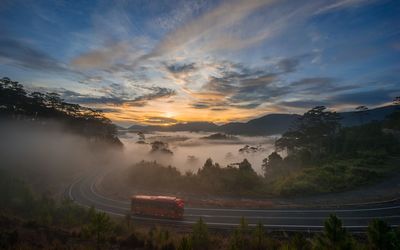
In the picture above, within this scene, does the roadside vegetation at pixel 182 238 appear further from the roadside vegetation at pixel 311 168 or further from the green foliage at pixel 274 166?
the green foliage at pixel 274 166

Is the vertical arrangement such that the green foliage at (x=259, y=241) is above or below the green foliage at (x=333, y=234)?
below

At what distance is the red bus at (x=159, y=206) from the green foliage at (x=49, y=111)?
53.5 metres

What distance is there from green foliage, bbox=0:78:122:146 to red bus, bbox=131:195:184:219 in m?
53.5

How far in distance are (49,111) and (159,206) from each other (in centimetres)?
5981

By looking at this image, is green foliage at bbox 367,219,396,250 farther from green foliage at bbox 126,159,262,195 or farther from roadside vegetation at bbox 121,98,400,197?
green foliage at bbox 126,159,262,195

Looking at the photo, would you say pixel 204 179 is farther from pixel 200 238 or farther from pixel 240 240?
pixel 240 240

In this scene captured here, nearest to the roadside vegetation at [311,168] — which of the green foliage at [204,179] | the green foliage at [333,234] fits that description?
the green foliage at [204,179]

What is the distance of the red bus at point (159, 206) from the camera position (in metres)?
29.8

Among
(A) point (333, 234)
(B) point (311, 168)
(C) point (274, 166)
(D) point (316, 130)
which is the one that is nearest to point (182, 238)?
(A) point (333, 234)

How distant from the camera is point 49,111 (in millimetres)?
74875

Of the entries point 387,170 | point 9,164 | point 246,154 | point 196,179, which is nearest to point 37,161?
point 9,164

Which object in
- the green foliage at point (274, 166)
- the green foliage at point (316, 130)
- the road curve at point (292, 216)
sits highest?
the green foliage at point (316, 130)

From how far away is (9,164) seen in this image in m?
56.7

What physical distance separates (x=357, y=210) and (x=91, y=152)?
85405mm
